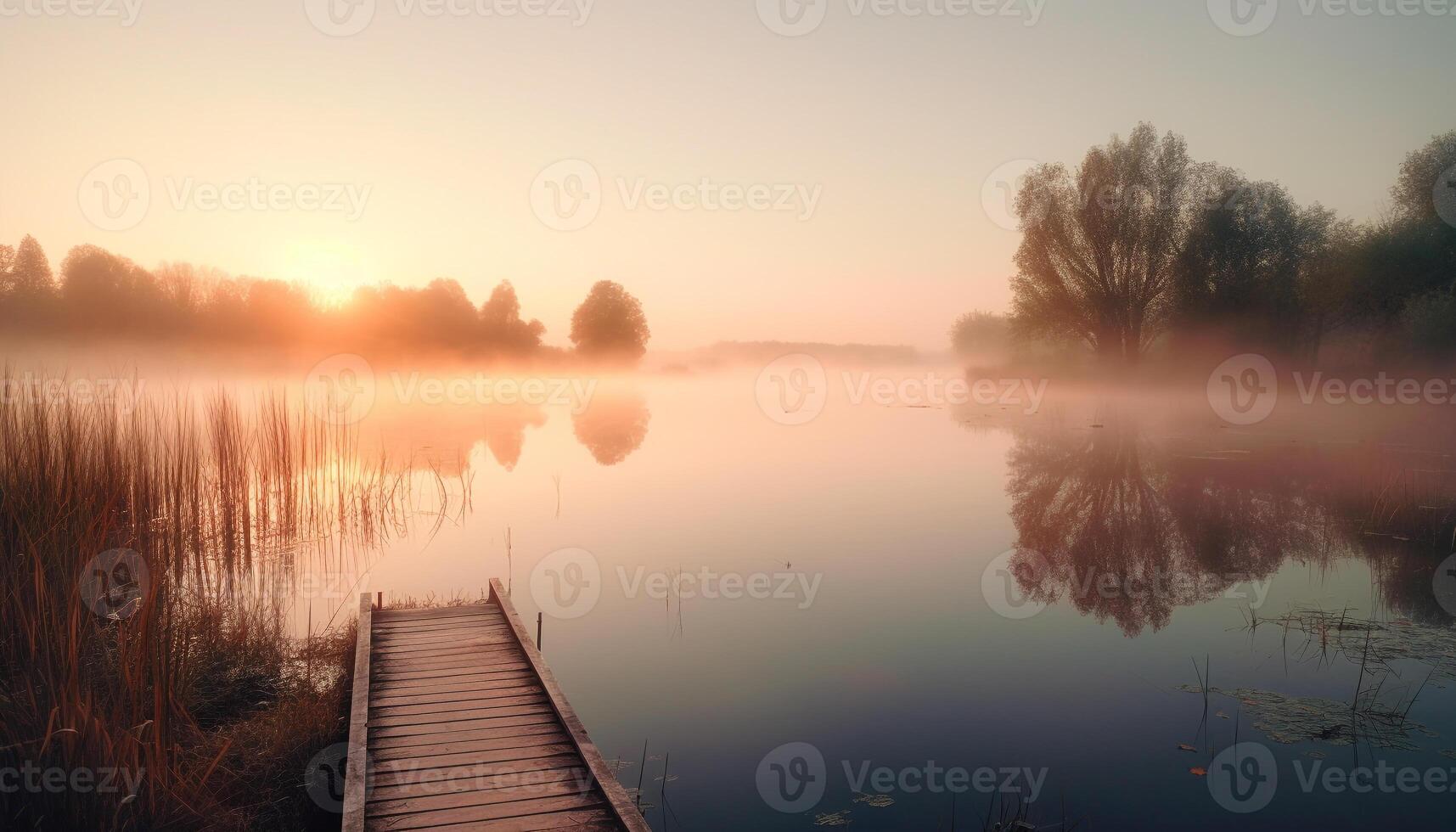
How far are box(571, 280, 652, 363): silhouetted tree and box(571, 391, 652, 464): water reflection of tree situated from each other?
2178 centimetres

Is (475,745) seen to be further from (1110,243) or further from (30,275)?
(30,275)

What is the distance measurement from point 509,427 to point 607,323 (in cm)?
4525

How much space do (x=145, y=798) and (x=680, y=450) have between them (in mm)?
23618

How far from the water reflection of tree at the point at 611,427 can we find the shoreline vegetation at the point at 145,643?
15346 millimetres

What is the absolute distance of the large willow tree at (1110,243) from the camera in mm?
37812

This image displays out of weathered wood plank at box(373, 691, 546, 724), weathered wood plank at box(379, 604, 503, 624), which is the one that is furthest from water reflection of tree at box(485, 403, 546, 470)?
weathered wood plank at box(373, 691, 546, 724)

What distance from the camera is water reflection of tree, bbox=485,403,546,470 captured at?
26.6 metres

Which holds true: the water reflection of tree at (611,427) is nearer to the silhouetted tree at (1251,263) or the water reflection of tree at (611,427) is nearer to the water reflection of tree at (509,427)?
the water reflection of tree at (509,427)

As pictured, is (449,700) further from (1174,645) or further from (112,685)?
(1174,645)

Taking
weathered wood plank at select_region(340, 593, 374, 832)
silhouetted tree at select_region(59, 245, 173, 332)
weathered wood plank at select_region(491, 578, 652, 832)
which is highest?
silhouetted tree at select_region(59, 245, 173, 332)

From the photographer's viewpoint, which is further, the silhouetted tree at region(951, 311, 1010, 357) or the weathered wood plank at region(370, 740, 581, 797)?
the silhouetted tree at region(951, 311, 1010, 357)

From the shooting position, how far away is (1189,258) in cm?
3725

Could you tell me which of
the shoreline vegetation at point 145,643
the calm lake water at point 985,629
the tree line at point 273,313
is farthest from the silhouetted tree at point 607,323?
the shoreline vegetation at point 145,643

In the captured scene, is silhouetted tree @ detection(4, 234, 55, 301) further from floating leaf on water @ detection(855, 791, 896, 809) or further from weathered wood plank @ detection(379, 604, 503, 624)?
floating leaf on water @ detection(855, 791, 896, 809)
